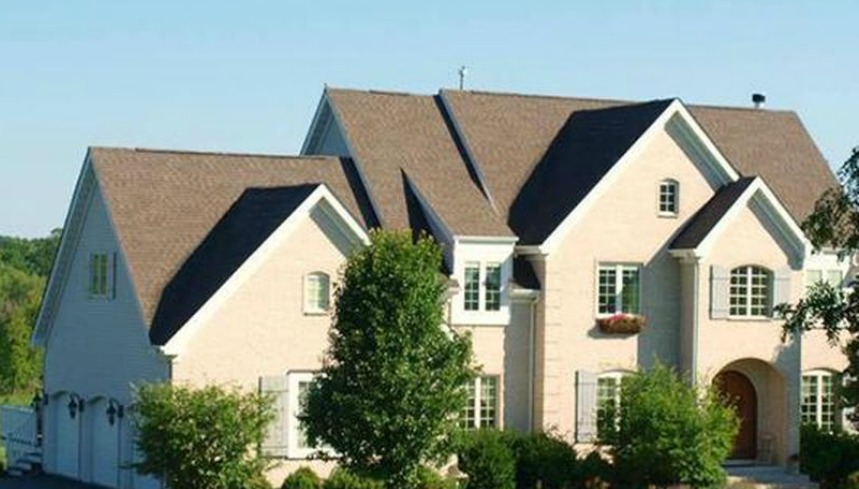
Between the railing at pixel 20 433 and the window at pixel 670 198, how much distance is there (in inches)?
711

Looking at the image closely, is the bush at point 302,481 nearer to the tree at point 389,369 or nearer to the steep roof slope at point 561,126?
the tree at point 389,369

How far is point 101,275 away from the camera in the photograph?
156ft

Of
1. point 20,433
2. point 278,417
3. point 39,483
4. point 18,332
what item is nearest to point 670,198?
point 278,417

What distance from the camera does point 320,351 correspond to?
150ft

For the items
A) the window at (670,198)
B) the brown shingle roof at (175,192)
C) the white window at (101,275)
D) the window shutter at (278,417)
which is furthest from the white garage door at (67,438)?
the window at (670,198)

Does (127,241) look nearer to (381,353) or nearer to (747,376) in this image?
(381,353)

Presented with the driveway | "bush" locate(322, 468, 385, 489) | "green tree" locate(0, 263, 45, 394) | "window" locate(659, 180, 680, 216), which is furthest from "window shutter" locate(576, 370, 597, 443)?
"green tree" locate(0, 263, 45, 394)

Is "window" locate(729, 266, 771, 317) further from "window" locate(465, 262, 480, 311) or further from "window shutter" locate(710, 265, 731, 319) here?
"window" locate(465, 262, 480, 311)

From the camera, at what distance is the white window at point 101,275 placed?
4681 cm

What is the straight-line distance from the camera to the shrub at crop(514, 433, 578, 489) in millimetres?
45875

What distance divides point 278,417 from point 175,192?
6432 mm

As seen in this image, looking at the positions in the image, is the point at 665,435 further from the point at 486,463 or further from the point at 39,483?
the point at 39,483

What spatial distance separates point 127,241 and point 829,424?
20838mm

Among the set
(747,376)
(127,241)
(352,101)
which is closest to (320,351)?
(127,241)
